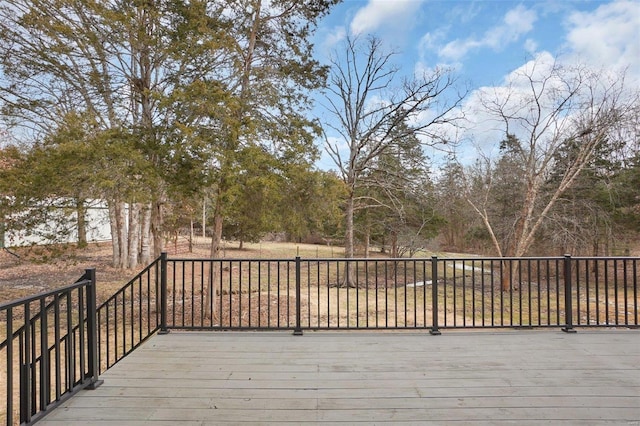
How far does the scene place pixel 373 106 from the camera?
1177 centimetres

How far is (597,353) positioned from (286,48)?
25.2ft

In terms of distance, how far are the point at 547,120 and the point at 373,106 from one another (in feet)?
17.4

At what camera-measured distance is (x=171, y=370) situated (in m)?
2.78

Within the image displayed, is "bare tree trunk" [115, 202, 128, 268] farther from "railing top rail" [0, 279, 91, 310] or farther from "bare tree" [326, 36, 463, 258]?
"railing top rail" [0, 279, 91, 310]

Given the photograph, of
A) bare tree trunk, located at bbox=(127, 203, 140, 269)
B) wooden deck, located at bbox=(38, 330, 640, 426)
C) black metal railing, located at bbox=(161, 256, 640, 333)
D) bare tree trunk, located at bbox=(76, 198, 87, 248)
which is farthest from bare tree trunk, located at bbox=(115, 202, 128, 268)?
wooden deck, located at bbox=(38, 330, 640, 426)

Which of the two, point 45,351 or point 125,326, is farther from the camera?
point 125,326

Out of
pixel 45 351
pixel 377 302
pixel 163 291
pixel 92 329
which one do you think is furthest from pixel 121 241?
pixel 45 351

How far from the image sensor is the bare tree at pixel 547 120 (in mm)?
10422

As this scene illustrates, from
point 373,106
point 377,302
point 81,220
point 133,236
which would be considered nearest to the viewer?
point 377,302

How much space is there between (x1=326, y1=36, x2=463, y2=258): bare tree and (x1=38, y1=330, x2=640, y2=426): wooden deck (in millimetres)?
7683

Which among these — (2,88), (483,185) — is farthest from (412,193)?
(2,88)

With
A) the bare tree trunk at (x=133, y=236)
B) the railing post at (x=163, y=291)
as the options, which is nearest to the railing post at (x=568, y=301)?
the railing post at (x=163, y=291)

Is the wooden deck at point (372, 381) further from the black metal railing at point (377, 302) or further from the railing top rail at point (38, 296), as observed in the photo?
the railing top rail at point (38, 296)

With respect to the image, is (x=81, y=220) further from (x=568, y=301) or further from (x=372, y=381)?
(x=568, y=301)
